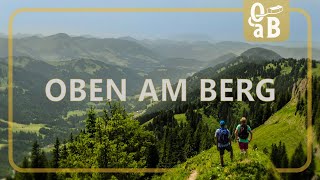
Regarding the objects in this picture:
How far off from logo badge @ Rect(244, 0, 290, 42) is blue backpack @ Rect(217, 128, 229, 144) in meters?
5.50

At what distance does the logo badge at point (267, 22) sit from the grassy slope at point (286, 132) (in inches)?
3345

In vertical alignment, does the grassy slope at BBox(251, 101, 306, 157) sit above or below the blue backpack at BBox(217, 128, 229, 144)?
below

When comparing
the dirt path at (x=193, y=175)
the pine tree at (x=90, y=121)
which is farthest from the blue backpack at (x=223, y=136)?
the pine tree at (x=90, y=121)

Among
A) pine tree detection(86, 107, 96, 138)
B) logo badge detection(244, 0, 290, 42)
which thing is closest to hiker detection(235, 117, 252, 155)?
logo badge detection(244, 0, 290, 42)

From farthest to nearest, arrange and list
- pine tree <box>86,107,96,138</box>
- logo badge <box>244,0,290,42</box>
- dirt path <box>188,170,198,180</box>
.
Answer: pine tree <box>86,107,96,138</box>, dirt path <box>188,170,198,180</box>, logo badge <box>244,0,290,42</box>

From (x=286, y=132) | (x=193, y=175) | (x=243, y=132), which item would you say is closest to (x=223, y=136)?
(x=243, y=132)

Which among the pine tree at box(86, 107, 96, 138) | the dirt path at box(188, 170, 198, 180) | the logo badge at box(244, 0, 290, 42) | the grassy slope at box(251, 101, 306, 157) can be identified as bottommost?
the grassy slope at box(251, 101, 306, 157)

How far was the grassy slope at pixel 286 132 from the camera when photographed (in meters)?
111

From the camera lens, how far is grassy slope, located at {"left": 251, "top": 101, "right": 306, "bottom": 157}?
111062 mm

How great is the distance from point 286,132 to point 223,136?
321 ft

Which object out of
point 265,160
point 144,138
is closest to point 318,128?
point 144,138

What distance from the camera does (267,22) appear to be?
25734mm

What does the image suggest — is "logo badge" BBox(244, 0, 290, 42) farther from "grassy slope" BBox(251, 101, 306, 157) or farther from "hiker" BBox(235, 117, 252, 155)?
"grassy slope" BBox(251, 101, 306, 157)

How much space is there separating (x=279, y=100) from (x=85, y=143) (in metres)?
158
